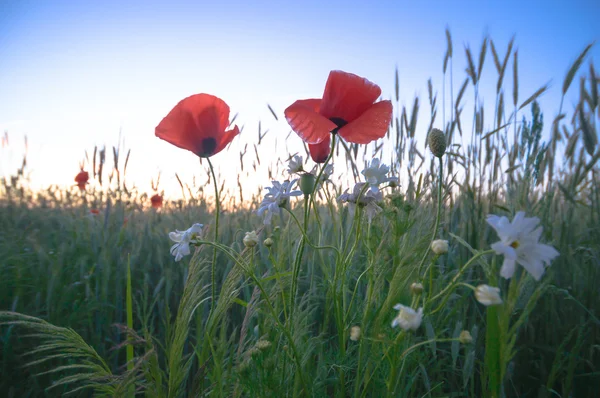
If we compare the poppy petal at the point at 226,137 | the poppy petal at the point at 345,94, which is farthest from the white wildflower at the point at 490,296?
the poppy petal at the point at 226,137

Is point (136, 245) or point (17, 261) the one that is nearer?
point (17, 261)

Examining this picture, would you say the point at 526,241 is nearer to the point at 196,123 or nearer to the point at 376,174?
the point at 376,174

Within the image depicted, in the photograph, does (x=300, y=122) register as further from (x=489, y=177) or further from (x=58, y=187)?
(x=58, y=187)

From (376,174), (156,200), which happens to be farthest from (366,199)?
(156,200)

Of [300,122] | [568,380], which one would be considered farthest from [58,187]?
[568,380]

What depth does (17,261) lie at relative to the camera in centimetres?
194

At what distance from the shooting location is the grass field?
90cm

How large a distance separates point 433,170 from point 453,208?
0.95 feet

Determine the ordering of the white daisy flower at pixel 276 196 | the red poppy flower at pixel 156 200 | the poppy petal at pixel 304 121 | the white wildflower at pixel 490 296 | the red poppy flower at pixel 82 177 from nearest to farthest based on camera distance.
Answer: the white wildflower at pixel 490 296
the poppy petal at pixel 304 121
the white daisy flower at pixel 276 196
the red poppy flower at pixel 82 177
the red poppy flower at pixel 156 200

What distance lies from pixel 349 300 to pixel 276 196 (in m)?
0.58

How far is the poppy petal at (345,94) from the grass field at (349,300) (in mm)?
216

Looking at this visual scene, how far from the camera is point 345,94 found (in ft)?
3.42

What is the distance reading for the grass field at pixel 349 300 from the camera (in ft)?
2.95

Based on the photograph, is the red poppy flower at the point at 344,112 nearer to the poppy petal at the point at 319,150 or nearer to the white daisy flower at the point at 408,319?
the poppy petal at the point at 319,150
